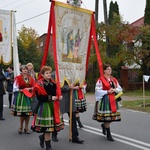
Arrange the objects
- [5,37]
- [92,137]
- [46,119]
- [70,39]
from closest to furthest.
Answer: [46,119] < [70,39] < [92,137] < [5,37]

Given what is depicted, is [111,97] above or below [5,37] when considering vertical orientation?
below

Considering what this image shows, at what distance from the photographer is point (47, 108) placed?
19.9 ft

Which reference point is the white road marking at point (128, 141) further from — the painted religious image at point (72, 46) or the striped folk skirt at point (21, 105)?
the painted religious image at point (72, 46)

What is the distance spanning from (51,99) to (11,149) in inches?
54.8

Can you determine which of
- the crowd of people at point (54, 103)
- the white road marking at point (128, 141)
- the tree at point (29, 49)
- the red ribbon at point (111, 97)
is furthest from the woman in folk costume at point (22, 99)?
the tree at point (29, 49)

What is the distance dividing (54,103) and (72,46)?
135 centimetres

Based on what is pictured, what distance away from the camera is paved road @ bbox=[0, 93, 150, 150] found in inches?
260

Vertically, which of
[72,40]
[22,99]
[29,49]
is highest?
[29,49]

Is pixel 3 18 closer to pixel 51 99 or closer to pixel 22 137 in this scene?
pixel 22 137

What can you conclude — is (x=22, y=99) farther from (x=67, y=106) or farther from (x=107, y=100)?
(x=107, y=100)

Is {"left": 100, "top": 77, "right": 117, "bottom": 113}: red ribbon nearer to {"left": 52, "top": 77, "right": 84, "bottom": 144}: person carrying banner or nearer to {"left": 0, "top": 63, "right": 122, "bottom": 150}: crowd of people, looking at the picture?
{"left": 0, "top": 63, "right": 122, "bottom": 150}: crowd of people

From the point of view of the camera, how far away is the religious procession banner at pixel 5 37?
10.5 m

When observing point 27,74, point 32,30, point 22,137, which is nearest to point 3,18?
point 27,74

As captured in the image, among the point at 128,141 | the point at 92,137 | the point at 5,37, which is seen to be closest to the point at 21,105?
the point at 92,137
